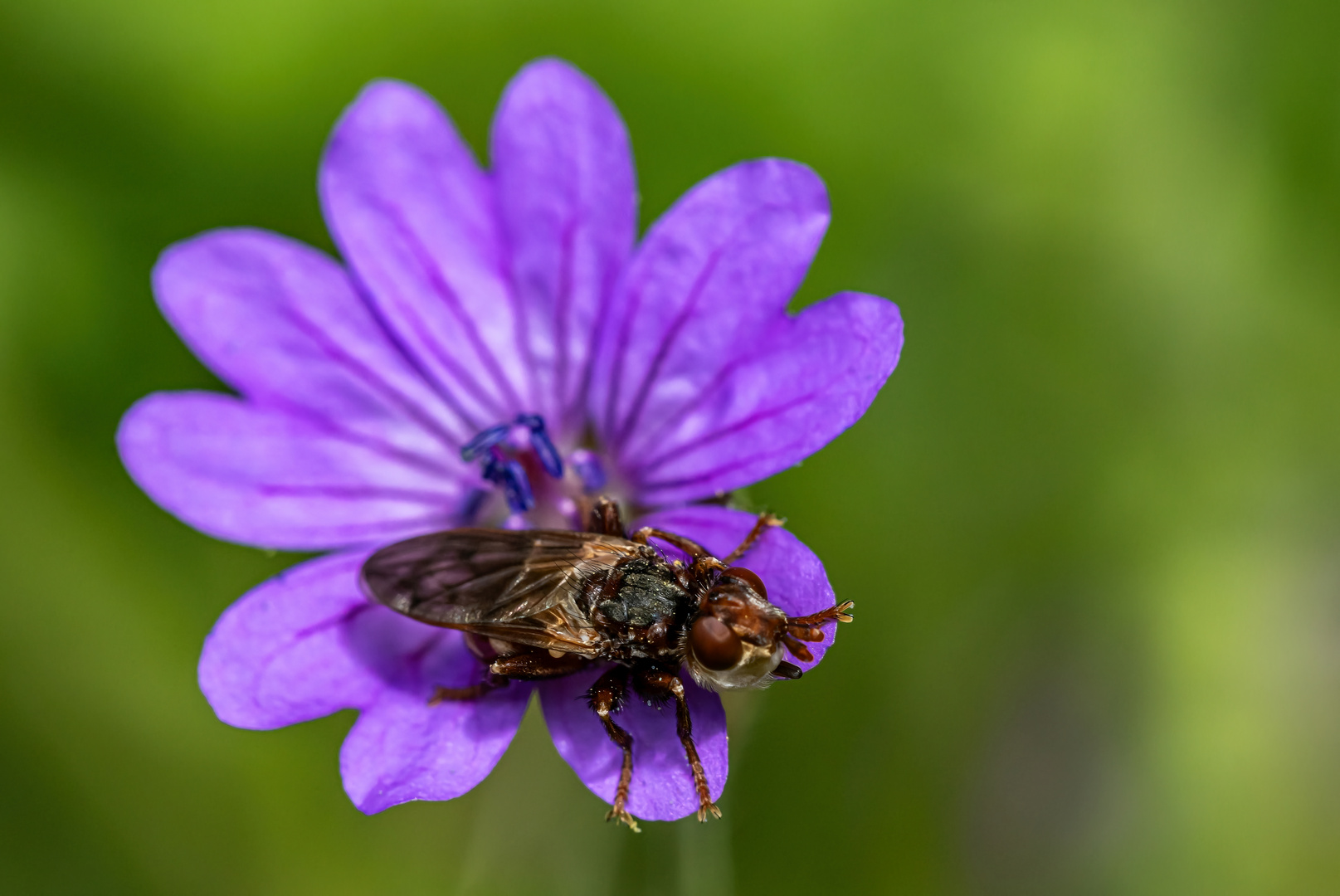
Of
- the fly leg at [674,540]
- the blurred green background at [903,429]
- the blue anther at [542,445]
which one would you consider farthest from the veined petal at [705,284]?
the blurred green background at [903,429]

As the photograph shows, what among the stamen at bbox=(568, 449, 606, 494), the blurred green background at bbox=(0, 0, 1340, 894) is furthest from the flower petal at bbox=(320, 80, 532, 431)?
the blurred green background at bbox=(0, 0, 1340, 894)

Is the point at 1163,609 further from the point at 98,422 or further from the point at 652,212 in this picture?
the point at 98,422

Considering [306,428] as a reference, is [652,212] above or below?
above

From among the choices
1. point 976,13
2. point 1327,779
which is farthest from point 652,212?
point 1327,779

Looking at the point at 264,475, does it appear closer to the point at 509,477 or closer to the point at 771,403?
the point at 509,477

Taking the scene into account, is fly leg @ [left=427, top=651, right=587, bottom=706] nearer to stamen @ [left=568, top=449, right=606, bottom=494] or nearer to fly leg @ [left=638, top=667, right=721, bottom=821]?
fly leg @ [left=638, top=667, right=721, bottom=821]

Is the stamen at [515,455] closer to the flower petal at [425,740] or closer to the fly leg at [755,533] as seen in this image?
the flower petal at [425,740]

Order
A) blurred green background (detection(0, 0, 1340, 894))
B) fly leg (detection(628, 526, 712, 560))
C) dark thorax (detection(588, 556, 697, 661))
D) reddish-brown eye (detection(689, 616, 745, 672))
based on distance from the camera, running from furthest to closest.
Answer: blurred green background (detection(0, 0, 1340, 894)) < fly leg (detection(628, 526, 712, 560)) < dark thorax (detection(588, 556, 697, 661)) < reddish-brown eye (detection(689, 616, 745, 672))
